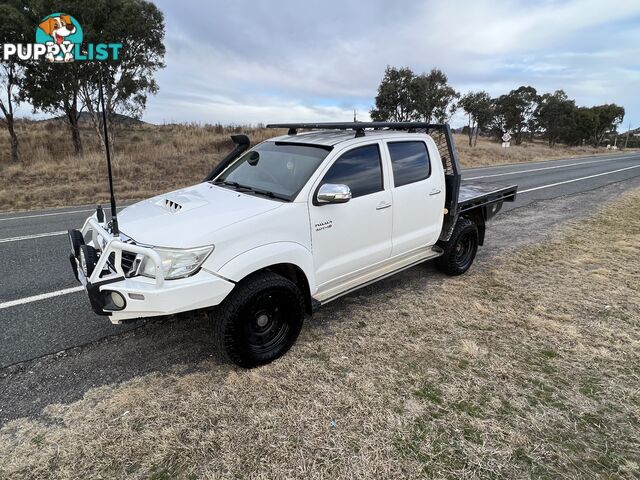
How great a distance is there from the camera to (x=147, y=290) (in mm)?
2645

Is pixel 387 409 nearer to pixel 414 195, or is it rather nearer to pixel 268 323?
pixel 268 323

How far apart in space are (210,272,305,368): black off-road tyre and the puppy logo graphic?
2028 cm

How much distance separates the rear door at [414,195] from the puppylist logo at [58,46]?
57.6 ft

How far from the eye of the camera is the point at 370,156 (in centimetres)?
396

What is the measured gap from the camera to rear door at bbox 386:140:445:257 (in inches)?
165

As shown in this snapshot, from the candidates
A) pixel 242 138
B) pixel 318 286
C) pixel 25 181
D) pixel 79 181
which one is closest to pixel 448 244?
pixel 318 286

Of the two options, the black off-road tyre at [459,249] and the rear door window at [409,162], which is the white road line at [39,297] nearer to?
the rear door window at [409,162]

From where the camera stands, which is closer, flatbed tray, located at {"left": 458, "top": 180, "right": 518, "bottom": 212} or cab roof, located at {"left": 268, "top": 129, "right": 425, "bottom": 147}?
cab roof, located at {"left": 268, "top": 129, "right": 425, "bottom": 147}

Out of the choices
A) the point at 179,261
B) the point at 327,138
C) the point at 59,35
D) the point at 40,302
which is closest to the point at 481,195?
the point at 327,138

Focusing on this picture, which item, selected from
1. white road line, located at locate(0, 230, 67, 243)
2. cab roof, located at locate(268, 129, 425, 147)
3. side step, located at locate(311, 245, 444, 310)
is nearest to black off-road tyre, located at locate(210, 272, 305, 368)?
side step, located at locate(311, 245, 444, 310)

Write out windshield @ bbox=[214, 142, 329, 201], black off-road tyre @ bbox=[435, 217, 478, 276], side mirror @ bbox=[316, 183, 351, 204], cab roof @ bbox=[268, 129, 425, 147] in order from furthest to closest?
black off-road tyre @ bbox=[435, 217, 478, 276] → cab roof @ bbox=[268, 129, 425, 147] → windshield @ bbox=[214, 142, 329, 201] → side mirror @ bbox=[316, 183, 351, 204]

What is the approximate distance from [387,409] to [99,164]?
60.9 feet

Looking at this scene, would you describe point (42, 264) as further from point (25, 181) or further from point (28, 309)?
point (25, 181)

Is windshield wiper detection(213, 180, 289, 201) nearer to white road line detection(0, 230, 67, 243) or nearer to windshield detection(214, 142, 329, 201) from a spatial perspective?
windshield detection(214, 142, 329, 201)
